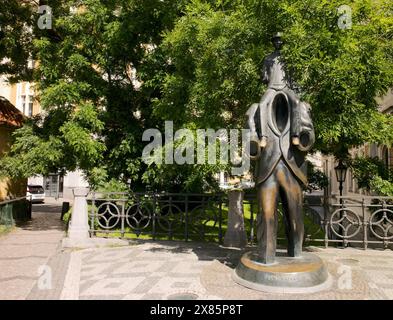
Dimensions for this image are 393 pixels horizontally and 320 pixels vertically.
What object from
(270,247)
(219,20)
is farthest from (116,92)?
(270,247)

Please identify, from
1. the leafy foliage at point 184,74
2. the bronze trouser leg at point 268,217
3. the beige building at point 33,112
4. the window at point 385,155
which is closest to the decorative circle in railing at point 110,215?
the leafy foliage at point 184,74

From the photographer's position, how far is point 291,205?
17.1ft

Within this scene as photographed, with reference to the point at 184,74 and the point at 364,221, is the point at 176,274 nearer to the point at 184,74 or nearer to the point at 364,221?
the point at 184,74

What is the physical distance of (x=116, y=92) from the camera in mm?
11805

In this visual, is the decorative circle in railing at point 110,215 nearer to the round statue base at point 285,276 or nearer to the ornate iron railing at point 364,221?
the round statue base at point 285,276

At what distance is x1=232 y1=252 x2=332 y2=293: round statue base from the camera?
184 inches

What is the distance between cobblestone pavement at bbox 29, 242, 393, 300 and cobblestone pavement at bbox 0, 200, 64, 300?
40cm

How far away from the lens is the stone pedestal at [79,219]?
8688 millimetres

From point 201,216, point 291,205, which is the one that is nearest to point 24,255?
point 201,216

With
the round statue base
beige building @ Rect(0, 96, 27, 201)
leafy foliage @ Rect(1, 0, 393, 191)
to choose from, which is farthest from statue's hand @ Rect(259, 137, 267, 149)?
beige building @ Rect(0, 96, 27, 201)

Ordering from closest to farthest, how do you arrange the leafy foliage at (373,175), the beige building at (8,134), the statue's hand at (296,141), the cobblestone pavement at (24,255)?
the statue's hand at (296,141), the cobblestone pavement at (24,255), the leafy foliage at (373,175), the beige building at (8,134)

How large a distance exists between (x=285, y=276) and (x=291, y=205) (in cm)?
106

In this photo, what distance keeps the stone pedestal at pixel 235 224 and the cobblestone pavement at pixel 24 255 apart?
422 cm
